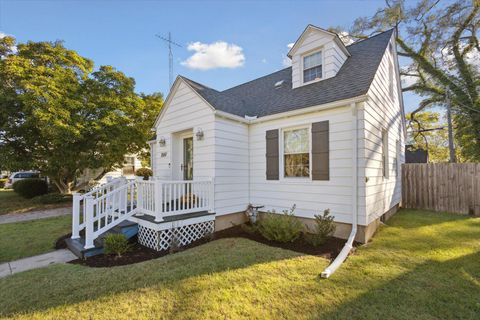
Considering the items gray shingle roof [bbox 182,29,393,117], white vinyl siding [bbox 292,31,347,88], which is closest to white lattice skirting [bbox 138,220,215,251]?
gray shingle roof [bbox 182,29,393,117]

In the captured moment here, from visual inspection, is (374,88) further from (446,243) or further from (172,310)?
(172,310)

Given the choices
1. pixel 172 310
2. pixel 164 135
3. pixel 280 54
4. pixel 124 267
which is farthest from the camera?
pixel 280 54

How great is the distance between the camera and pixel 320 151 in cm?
526

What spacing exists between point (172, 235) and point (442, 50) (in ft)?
70.8

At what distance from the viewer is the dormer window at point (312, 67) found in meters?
6.43

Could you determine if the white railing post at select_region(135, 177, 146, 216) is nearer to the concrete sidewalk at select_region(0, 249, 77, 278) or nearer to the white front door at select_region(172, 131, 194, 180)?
the concrete sidewalk at select_region(0, 249, 77, 278)

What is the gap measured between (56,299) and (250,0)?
923 centimetres

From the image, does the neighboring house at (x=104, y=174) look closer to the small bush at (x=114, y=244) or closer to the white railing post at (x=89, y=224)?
the white railing post at (x=89, y=224)

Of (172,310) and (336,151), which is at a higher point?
(336,151)

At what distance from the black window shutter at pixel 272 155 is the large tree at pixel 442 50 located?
13243mm

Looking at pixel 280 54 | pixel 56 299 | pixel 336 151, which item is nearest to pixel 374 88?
pixel 336 151

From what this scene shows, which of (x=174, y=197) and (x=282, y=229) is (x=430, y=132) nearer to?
(x=282, y=229)

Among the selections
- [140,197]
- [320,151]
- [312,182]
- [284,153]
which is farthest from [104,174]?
[320,151]

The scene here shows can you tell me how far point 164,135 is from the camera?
7.37 metres
